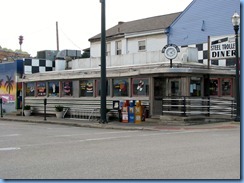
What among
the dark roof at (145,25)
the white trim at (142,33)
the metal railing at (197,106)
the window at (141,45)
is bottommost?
the metal railing at (197,106)

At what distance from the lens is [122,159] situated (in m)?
8.97

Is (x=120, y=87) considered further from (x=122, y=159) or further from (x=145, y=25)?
(x=122, y=159)

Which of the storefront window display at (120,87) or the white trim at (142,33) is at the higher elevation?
the white trim at (142,33)

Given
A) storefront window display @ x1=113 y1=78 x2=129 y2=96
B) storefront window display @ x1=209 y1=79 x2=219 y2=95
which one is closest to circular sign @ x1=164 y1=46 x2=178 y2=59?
storefront window display @ x1=113 y1=78 x2=129 y2=96

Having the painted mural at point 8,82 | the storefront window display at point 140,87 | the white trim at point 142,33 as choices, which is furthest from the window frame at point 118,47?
the storefront window display at point 140,87

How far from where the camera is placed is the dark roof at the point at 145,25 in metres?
29.0

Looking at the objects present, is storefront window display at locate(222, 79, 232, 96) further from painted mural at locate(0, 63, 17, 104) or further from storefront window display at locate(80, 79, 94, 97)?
painted mural at locate(0, 63, 17, 104)

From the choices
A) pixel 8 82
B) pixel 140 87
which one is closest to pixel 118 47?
pixel 8 82

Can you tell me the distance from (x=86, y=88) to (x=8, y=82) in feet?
30.7

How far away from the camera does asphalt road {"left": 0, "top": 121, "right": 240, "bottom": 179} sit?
738cm

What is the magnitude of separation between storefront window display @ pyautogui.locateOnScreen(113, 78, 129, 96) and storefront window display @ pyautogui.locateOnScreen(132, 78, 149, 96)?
1.88ft

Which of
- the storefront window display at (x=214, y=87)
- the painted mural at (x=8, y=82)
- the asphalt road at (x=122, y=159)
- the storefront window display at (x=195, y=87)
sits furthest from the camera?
the painted mural at (x=8, y=82)

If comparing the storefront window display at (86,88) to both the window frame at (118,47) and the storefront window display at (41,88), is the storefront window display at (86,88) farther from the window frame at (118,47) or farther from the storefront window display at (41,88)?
the window frame at (118,47)

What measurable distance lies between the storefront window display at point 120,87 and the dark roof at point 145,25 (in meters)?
7.85
